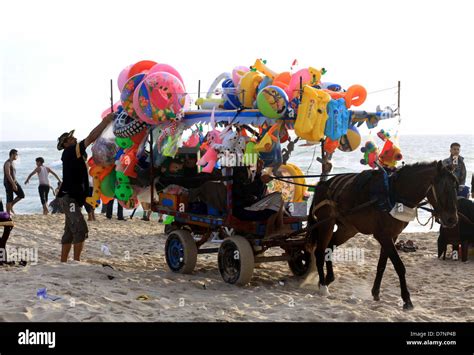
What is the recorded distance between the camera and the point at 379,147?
905cm

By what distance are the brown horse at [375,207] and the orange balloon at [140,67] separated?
122 inches

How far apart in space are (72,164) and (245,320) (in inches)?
138

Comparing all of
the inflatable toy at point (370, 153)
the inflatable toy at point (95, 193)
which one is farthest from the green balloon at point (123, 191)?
the inflatable toy at point (370, 153)

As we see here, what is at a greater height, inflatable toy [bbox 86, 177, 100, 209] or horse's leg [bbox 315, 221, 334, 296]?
inflatable toy [bbox 86, 177, 100, 209]

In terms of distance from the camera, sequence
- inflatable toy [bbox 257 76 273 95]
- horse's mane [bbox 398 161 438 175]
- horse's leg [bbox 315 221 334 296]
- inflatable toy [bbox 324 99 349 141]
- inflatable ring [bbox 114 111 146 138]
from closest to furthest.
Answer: horse's mane [bbox 398 161 438 175] → inflatable toy [bbox 324 99 349 141] → horse's leg [bbox 315 221 334 296] → inflatable toy [bbox 257 76 273 95] → inflatable ring [bbox 114 111 146 138]

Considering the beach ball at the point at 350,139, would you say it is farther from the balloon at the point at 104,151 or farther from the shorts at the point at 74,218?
the shorts at the point at 74,218

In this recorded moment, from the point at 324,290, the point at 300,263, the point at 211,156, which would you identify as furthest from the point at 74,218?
the point at 324,290

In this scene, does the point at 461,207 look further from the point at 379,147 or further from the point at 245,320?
the point at 245,320

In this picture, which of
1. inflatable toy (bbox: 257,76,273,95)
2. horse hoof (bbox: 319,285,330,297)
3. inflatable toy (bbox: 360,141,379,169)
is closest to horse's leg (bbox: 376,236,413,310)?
horse hoof (bbox: 319,285,330,297)

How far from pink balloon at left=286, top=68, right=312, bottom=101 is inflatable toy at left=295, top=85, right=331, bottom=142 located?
242 millimetres

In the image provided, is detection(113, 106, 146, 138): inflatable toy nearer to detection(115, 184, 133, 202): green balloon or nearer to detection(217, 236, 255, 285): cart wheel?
detection(115, 184, 133, 202): green balloon

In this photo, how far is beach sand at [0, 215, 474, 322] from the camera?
255 inches

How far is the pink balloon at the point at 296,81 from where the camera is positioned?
8.16 m
